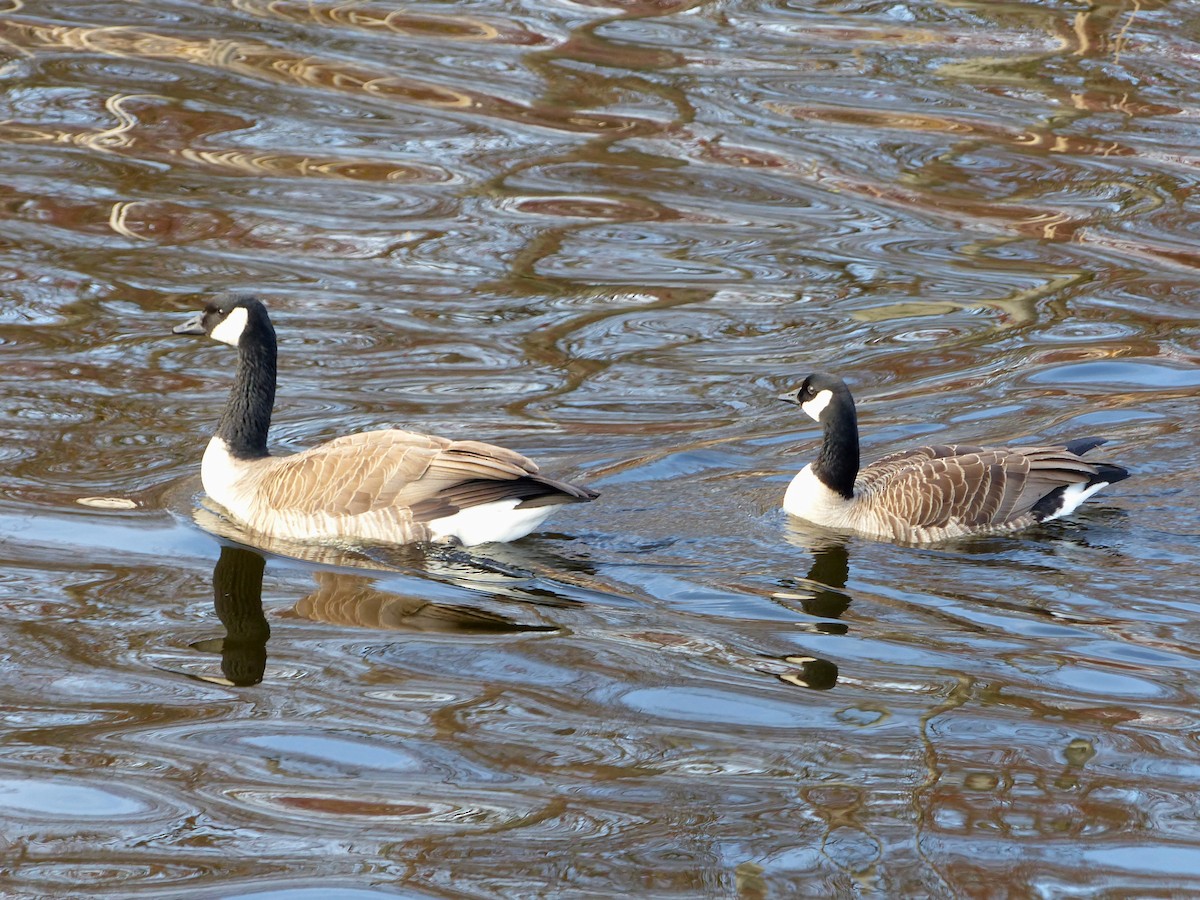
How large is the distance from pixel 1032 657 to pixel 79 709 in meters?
4.35

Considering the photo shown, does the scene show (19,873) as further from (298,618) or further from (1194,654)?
(1194,654)

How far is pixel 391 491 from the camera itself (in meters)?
9.40

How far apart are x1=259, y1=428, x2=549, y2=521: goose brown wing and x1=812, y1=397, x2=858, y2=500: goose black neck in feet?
6.11

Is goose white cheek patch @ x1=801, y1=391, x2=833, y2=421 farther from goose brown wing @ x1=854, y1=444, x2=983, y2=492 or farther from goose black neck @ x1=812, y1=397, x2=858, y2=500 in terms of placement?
goose brown wing @ x1=854, y1=444, x2=983, y2=492

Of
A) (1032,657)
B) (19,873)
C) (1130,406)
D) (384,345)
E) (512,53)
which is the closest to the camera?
(19,873)

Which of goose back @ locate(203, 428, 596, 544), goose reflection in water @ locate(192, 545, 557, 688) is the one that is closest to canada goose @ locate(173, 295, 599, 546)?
goose back @ locate(203, 428, 596, 544)

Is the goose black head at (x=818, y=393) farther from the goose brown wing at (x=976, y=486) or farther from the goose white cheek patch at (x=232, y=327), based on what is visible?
the goose white cheek patch at (x=232, y=327)

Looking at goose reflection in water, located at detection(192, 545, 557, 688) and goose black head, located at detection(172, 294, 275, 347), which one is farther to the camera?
goose black head, located at detection(172, 294, 275, 347)

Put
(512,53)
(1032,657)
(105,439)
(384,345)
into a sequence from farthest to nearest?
(512,53), (384,345), (105,439), (1032,657)

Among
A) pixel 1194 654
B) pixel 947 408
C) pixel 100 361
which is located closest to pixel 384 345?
pixel 100 361

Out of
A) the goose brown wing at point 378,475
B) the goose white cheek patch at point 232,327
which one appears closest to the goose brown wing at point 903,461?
the goose brown wing at point 378,475

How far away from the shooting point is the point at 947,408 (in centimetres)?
1171

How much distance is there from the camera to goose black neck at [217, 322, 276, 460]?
1000 cm

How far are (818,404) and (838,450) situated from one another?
1.00 ft
